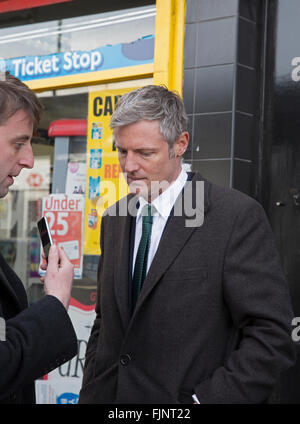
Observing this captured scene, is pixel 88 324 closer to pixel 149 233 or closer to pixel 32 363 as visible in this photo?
pixel 149 233

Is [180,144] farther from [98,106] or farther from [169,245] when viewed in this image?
[98,106]

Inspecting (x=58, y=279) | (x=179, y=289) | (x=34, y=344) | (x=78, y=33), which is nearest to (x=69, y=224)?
(x=78, y=33)

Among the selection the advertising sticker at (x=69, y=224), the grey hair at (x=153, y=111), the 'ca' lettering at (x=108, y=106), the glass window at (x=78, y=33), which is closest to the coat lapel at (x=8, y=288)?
the grey hair at (x=153, y=111)

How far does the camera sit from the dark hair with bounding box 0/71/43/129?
5.95ft

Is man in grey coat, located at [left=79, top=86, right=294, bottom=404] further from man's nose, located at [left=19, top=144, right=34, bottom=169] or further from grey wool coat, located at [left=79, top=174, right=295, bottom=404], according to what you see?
man's nose, located at [left=19, top=144, right=34, bottom=169]

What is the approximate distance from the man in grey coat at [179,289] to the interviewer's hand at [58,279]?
41 centimetres

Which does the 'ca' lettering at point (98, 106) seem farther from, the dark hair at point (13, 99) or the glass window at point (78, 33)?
the dark hair at point (13, 99)

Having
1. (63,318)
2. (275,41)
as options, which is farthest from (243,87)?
(63,318)

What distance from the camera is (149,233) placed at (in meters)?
2.35

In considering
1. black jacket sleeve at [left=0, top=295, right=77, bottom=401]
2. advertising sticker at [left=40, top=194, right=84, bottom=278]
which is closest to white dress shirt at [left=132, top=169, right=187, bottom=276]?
black jacket sleeve at [left=0, top=295, right=77, bottom=401]

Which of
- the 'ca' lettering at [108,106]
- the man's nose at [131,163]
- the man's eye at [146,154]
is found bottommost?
the man's nose at [131,163]

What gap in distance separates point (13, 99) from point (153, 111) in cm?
69

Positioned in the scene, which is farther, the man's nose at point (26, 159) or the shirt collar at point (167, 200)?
the shirt collar at point (167, 200)

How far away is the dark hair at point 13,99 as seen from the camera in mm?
1812
